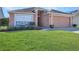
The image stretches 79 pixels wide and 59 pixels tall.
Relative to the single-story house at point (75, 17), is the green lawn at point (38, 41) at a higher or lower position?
lower

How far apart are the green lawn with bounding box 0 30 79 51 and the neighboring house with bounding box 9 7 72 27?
0.12m

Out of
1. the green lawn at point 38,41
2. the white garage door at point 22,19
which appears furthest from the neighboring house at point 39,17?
the green lawn at point 38,41

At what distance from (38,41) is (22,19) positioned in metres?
0.36

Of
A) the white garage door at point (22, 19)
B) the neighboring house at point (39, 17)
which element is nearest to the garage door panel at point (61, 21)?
the neighboring house at point (39, 17)

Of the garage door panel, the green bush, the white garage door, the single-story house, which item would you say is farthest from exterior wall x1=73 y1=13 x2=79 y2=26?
the green bush

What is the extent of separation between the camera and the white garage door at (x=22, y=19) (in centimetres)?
306

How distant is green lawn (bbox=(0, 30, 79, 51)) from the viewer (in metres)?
3.02

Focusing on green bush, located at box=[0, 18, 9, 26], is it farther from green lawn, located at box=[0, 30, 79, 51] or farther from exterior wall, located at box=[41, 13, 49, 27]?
exterior wall, located at box=[41, 13, 49, 27]

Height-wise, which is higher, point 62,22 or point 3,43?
point 62,22

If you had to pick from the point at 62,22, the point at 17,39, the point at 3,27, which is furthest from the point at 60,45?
the point at 3,27

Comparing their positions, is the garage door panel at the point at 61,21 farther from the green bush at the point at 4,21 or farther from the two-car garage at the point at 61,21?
the green bush at the point at 4,21

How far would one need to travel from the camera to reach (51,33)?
3.07 metres
